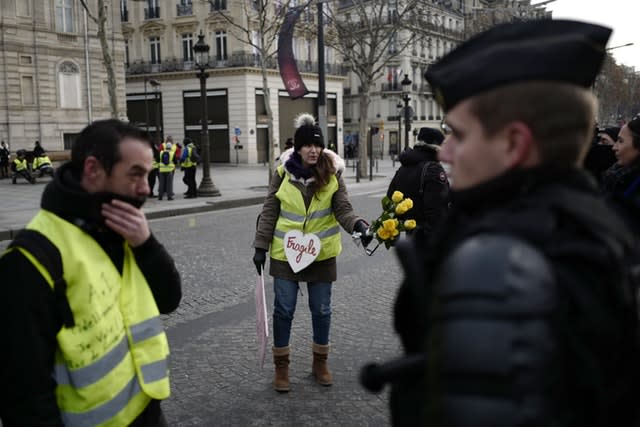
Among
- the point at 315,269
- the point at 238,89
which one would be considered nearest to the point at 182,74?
the point at 238,89

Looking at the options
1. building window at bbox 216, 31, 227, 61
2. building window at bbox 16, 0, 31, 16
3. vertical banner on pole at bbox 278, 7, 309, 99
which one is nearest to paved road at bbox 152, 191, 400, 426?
vertical banner on pole at bbox 278, 7, 309, 99

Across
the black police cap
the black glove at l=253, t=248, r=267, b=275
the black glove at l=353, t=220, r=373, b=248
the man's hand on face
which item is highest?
the black police cap

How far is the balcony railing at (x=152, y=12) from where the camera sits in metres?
43.6

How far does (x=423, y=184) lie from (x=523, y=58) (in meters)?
4.07

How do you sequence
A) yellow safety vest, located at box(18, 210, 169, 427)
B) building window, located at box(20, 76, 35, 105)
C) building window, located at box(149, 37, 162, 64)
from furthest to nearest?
building window, located at box(149, 37, 162, 64) → building window, located at box(20, 76, 35, 105) → yellow safety vest, located at box(18, 210, 169, 427)

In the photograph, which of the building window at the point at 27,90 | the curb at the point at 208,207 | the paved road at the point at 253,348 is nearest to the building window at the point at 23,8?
the building window at the point at 27,90

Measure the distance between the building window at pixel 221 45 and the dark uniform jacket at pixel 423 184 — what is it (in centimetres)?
3829

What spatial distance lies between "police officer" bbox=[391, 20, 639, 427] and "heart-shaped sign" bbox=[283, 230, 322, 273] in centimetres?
309

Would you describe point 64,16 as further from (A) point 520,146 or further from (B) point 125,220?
(A) point 520,146

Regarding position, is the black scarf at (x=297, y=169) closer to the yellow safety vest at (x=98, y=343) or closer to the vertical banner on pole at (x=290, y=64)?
the yellow safety vest at (x=98, y=343)

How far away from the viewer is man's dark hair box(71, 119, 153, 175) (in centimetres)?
197

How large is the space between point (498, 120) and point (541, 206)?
16cm

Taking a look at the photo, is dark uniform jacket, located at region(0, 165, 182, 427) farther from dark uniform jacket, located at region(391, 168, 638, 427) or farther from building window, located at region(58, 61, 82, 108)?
building window, located at region(58, 61, 82, 108)

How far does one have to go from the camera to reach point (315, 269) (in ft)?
14.4
